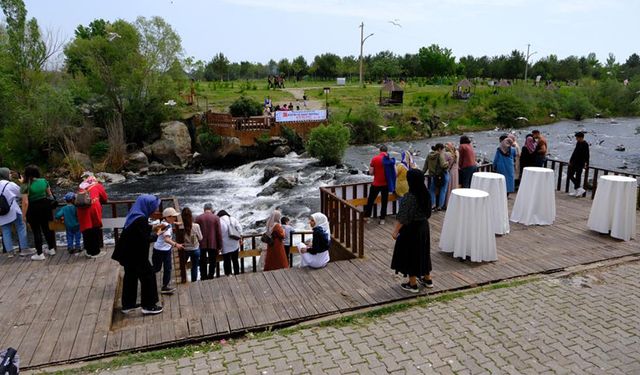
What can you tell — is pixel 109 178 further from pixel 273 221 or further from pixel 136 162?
pixel 273 221

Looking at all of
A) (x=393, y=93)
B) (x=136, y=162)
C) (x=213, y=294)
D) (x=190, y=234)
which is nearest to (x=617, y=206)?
(x=213, y=294)

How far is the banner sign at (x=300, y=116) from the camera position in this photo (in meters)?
31.0

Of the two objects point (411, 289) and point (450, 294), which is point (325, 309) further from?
point (450, 294)

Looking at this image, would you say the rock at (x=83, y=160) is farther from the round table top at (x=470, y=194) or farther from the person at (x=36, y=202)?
the round table top at (x=470, y=194)

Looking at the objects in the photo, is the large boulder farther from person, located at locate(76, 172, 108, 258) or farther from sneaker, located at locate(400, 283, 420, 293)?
sneaker, located at locate(400, 283, 420, 293)

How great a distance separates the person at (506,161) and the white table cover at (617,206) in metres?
2.72

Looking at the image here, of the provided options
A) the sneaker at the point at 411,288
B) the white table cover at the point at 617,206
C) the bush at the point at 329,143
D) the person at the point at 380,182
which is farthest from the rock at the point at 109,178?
the white table cover at the point at 617,206

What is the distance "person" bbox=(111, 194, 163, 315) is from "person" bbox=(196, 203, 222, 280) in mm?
2142

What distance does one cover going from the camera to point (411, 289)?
21.8ft

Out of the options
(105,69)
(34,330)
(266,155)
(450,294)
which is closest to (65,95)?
(105,69)

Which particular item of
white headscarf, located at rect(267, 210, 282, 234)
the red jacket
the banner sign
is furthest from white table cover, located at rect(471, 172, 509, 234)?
the banner sign

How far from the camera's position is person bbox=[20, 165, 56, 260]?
7.95 metres

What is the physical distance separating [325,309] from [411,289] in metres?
1.29

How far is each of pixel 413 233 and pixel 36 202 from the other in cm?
615
